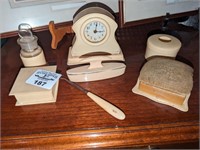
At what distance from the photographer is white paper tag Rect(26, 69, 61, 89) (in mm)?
495

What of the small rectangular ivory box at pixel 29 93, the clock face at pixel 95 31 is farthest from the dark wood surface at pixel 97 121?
the clock face at pixel 95 31

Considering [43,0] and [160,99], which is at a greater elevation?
[43,0]

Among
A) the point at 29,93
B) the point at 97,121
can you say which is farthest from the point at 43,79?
→ the point at 97,121

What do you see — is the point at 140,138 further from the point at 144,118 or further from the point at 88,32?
the point at 88,32

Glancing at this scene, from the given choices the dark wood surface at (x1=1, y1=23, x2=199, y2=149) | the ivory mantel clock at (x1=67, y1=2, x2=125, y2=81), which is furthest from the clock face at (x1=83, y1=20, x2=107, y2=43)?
the dark wood surface at (x1=1, y1=23, x2=199, y2=149)

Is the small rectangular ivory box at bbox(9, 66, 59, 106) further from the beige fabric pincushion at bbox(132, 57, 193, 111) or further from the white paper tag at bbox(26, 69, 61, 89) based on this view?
the beige fabric pincushion at bbox(132, 57, 193, 111)

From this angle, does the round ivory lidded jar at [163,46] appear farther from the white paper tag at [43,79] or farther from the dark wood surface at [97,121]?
the white paper tag at [43,79]

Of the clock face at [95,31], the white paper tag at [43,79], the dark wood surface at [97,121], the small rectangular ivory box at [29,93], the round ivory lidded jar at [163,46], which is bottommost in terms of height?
the dark wood surface at [97,121]

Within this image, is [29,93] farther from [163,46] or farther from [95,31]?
[163,46]

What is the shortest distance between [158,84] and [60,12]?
1.30ft

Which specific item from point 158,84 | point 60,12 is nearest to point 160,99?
point 158,84

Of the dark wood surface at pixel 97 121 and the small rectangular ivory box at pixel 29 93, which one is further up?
the small rectangular ivory box at pixel 29 93

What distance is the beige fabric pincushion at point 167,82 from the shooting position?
0.45 metres

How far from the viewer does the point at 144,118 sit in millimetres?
459
